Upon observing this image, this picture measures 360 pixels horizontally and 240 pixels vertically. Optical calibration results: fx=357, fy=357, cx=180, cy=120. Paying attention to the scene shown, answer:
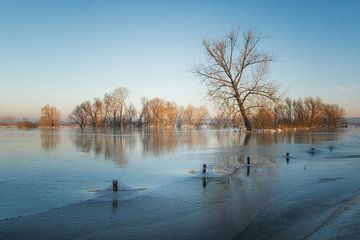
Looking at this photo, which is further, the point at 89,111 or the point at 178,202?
the point at 89,111

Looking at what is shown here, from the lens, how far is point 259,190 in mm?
9047

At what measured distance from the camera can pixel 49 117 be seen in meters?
108

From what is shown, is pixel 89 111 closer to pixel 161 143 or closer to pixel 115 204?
pixel 161 143

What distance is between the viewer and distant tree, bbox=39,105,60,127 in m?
107

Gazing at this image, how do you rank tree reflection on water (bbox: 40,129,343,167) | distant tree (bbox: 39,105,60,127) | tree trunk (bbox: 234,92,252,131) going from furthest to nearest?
distant tree (bbox: 39,105,60,127) < tree trunk (bbox: 234,92,252,131) < tree reflection on water (bbox: 40,129,343,167)

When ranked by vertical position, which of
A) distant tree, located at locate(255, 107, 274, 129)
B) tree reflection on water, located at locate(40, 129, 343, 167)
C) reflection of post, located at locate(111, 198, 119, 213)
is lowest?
reflection of post, located at locate(111, 198, 119, 213)

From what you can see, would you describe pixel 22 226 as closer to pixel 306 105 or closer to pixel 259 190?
pixel 259 190

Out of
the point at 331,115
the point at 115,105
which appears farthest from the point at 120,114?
the point at 331,115

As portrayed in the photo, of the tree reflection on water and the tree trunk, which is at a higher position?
the tree trunk

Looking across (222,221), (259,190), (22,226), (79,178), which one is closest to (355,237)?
(222,221)

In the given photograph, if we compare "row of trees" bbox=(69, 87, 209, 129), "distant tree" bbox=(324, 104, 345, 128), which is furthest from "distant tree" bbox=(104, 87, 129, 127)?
"distant tree" bbox=(324, 104, 345, 128)

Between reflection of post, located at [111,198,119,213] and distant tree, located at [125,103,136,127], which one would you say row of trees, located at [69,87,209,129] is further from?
reflection of post, located at [111,198,119,213]

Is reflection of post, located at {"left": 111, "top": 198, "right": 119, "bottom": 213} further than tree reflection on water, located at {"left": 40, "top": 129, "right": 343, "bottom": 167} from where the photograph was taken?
No

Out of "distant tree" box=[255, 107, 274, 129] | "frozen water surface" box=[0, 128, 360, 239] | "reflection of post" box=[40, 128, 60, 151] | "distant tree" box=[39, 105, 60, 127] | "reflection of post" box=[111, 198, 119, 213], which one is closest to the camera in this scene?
"frozen water surface" box=[0, 128, 360, 239]
